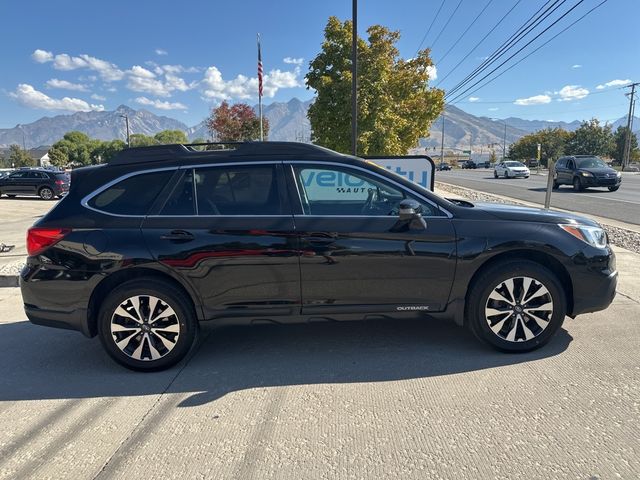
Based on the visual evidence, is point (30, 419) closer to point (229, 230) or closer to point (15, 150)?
point (229, 230)

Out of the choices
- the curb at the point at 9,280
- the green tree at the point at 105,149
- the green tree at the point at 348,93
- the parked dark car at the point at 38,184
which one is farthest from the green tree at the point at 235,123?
the green tree at the point at 105,149

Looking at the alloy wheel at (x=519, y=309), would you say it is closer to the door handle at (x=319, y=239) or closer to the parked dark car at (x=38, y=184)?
the door handle at (x=319, y=239)

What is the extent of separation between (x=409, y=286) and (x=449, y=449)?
134 cm

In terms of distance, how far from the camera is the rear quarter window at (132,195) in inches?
137

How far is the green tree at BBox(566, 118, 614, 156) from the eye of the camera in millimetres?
68500

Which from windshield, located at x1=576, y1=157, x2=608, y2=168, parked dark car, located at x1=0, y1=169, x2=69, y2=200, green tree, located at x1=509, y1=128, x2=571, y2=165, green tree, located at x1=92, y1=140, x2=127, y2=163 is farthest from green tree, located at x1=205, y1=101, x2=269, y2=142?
green tree, located at x1=92, y1=140, x2=127, y2=163

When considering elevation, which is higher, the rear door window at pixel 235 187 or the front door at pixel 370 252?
the rear door window at pixel 235 187

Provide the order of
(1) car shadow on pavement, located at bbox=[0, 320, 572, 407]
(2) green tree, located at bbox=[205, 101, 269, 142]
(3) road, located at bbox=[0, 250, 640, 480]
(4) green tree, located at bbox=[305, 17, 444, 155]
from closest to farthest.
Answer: (3) road, located at bbox=[0, 250, 640, 480], (1) car shadow on pavement, located at bbox=[0, 320, 572, 407], (4) green tree, located at bbox=[305, 17, 444, 155], (2) green tree, located at bbox=[205, 101, 269, 142]

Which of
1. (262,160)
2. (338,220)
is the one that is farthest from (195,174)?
(338,220)

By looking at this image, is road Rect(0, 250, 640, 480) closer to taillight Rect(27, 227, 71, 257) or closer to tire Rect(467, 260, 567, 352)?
tire Rect(467, 260, 567, 352)

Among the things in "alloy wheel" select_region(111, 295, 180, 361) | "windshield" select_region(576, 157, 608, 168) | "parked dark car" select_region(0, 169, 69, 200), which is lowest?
"alloy wheel" select_region(111, 295, 180, 361)

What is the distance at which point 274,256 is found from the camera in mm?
3422

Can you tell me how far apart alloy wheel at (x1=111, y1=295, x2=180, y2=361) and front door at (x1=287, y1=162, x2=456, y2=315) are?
3.62ft

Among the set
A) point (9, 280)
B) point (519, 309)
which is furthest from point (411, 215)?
point (9, 280)
